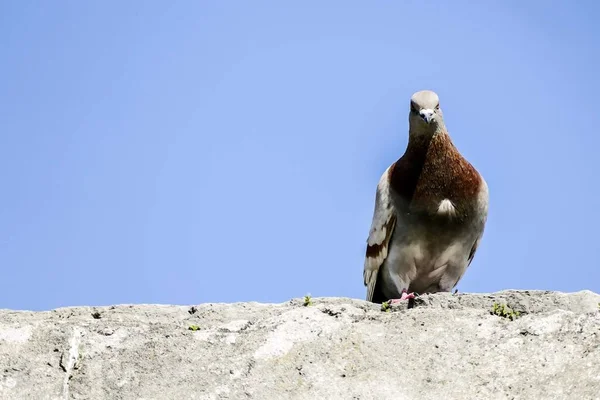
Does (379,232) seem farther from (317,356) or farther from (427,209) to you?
(317,356)

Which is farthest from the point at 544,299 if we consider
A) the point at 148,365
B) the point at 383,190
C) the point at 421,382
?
the point at 383,190

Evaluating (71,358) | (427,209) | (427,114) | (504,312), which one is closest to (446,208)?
(427,209)

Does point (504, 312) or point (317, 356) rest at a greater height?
point (504, 312)

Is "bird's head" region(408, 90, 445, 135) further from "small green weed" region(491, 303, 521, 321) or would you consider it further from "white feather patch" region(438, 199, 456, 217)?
"small green weed" region(491, 303, 521, 321)

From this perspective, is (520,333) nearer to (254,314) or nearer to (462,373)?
(462,373)

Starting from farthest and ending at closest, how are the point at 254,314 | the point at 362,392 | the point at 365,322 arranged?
1. the point at 254,314
2. the point at 365,322
3. the point at 362,392

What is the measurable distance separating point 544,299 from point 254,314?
174 centimetres

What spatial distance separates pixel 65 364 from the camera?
5094 millimetres

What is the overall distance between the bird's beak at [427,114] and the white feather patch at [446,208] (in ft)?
2.38

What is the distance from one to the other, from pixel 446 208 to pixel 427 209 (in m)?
0.17

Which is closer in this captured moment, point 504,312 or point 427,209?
point 504,312

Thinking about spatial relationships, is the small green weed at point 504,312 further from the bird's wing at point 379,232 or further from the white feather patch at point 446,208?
the bird's wing at point 379,232

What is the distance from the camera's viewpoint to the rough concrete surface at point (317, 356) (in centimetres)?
476

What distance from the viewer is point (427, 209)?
8.84 metres
